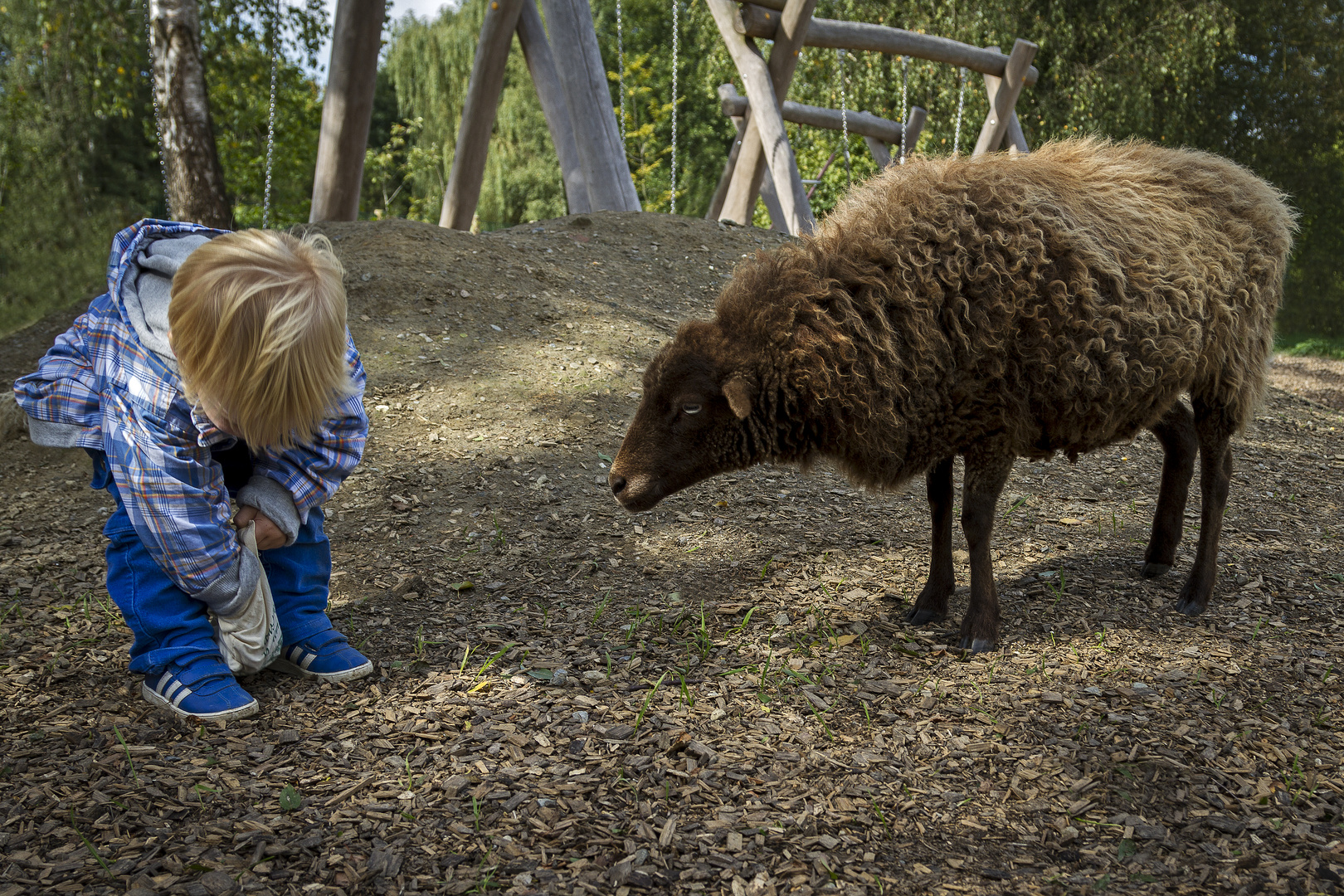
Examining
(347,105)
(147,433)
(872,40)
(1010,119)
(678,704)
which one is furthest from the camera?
(1010,119)

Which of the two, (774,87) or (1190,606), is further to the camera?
(774,87)

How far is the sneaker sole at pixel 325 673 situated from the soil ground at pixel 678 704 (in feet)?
0.15

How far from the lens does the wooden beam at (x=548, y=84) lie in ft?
26.7

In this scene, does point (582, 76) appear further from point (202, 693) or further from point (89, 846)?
point (89, 846)

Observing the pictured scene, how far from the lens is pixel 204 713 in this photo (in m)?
2.79

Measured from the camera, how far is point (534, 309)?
21.1ft

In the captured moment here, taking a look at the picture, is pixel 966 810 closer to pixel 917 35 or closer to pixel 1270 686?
pixel 1270 686

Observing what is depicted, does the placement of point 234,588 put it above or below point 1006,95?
below

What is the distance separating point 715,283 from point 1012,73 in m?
5.33

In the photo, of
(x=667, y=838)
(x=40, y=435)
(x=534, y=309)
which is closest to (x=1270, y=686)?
(x=667, y=838)

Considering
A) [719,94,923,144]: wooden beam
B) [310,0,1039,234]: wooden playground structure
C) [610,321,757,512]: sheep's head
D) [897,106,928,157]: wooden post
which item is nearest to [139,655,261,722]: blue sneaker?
[610,321,757,512]: sheep's head

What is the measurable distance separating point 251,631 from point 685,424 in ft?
5.27

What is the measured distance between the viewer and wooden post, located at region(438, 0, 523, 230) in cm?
779

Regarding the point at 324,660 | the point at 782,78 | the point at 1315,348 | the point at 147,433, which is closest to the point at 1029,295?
the point at 324,660
